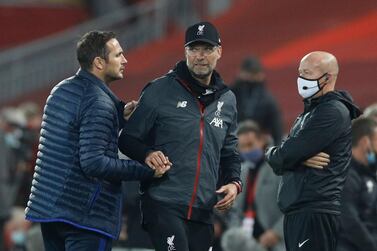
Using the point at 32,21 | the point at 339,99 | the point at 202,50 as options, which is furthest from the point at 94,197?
the point at 32,21

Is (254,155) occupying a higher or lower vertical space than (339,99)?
lower

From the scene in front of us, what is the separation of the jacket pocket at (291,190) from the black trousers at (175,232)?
542mm

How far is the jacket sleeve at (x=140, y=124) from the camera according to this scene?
8933mm

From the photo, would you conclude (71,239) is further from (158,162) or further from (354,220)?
(354,220)

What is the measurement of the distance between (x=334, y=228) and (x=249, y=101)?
17.6ft

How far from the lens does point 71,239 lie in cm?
861

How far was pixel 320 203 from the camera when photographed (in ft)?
29.2

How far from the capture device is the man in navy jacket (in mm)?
8570

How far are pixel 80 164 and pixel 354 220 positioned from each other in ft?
8.60

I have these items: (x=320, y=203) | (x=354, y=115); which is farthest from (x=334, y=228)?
(x=354, y=115)

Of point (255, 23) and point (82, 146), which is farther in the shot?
point (255, 23)

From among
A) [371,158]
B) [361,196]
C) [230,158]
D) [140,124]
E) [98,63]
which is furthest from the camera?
[371,158]

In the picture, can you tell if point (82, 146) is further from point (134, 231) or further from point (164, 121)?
point (134, 231)

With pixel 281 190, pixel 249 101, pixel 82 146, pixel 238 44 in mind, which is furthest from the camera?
pixel 238 44
